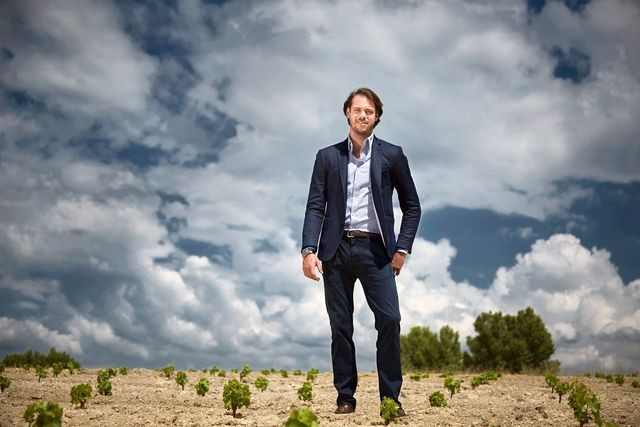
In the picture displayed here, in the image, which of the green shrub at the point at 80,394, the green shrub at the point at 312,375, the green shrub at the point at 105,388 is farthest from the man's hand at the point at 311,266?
the green shrub at the point at 312,375

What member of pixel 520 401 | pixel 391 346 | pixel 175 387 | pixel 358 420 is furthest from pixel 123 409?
pixel 520 401

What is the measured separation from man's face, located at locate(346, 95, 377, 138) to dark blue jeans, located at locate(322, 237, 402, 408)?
1.12 m

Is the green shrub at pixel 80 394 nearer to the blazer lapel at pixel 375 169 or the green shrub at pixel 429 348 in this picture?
the blazer lapel at pixel 375 169

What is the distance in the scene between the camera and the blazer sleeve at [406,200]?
19.8 feet

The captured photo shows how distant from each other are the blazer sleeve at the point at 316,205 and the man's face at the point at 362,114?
529 mm

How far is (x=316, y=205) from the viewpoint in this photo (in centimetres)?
610

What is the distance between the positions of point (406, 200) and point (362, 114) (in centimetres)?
102

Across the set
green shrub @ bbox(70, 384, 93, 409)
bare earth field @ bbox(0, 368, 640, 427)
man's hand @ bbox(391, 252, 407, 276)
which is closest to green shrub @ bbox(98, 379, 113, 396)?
bare earth field @ bbox(0, 368, 640, 427)

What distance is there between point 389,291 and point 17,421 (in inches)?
154

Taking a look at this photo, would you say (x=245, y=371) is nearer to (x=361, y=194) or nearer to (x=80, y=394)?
(x=80, y=394)

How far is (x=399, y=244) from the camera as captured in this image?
593 cm

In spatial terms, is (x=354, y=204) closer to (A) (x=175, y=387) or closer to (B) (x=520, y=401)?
(B) (x=520, y=401)

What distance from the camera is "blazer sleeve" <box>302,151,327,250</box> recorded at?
5.97 metres

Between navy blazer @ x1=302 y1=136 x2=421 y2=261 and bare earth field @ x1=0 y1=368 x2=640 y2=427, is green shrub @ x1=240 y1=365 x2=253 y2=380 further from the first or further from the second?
navy blazer @ x1=302 y1=136 x2=421 y2=261
